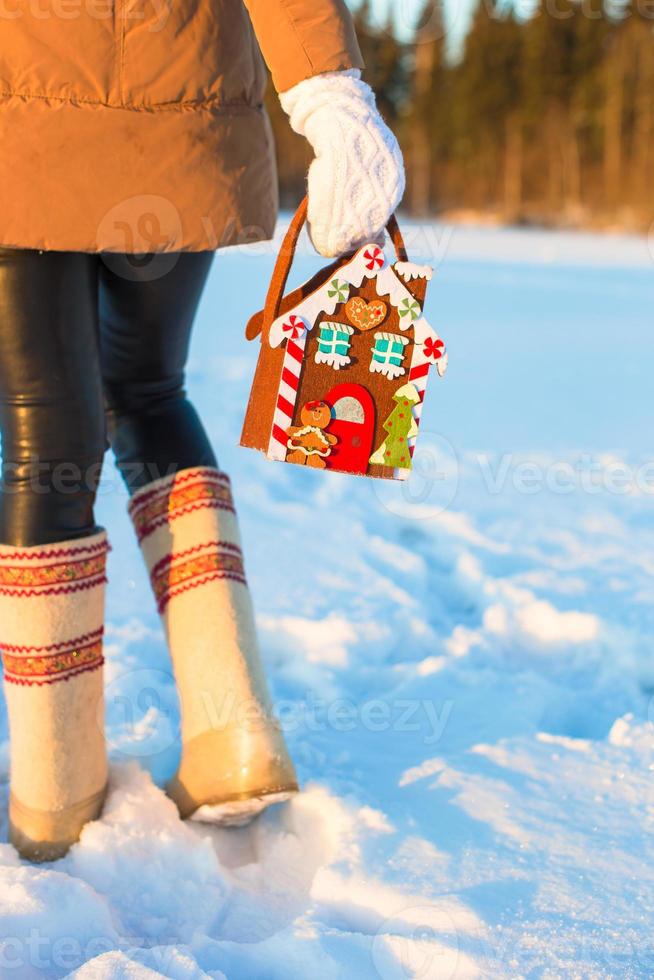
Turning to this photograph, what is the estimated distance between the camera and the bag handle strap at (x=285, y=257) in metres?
1.11

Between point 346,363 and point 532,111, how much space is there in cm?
3029

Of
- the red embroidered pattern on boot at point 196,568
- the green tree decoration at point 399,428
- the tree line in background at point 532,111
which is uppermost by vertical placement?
the tree line in background at point 532,111

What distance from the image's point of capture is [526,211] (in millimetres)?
28266

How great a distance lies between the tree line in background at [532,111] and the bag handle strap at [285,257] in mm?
25475

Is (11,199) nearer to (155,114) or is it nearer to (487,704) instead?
(155,114)

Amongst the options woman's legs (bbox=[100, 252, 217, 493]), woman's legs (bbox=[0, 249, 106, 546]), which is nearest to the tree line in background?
woman's legs (bbox=[100, 252, 217, 493])

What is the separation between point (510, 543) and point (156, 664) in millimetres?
961

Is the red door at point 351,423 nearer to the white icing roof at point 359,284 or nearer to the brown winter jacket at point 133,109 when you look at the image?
the white icing roof at point 359,284

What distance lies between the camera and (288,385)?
1.13 m

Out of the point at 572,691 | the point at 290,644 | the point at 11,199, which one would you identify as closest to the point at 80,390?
the point at 11,199

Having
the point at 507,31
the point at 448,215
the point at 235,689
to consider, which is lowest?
the point at 235,689

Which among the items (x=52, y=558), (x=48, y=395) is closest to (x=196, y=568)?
(x=52, y=558)

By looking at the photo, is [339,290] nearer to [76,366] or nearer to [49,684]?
[76,366]

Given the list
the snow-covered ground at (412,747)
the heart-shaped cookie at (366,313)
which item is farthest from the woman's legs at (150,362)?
the snow-covered ground at (412,747)
